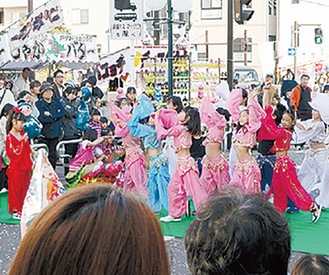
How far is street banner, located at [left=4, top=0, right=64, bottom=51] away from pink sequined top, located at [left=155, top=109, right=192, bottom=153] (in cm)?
717

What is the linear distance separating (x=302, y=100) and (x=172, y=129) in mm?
7347

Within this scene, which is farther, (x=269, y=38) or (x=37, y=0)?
(x=37, y=0)

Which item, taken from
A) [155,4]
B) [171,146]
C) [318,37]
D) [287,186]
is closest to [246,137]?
[287,186]

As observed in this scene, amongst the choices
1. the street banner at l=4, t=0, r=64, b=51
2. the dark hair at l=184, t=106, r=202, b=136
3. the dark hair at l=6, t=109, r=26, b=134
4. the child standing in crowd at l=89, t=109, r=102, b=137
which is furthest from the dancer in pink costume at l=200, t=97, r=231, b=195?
the street banner at l=4, t=0, r=64, b=51

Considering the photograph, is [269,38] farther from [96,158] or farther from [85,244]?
[85,244]

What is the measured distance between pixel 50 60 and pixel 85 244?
1666 centimetres

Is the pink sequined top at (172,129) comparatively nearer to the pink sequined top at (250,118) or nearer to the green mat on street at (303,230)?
the pink sequined top at (250,118)

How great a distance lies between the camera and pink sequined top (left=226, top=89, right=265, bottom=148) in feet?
25.3

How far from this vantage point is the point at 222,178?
8148 mm

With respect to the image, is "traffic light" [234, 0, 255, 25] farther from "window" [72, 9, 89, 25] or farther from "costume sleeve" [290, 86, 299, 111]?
"window" [72, 9, 89, 25]

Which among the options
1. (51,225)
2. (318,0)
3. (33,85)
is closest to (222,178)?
(33,85)

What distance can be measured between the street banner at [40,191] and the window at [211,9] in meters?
34.2

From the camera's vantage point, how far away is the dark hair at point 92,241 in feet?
4.39

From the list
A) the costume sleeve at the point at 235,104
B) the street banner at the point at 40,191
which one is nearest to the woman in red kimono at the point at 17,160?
the costume sleeve at the point at 235,104
